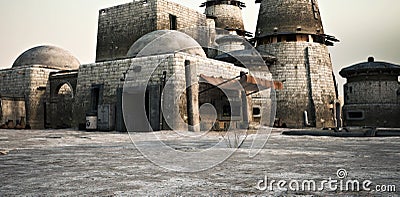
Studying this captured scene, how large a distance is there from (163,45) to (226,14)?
18.2 metres

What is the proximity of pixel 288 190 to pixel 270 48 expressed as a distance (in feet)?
82.7

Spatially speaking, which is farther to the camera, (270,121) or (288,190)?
(270,121)

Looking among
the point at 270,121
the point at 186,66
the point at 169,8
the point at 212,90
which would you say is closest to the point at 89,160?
the point at 186,66

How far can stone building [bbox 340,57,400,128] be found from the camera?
25031 mm

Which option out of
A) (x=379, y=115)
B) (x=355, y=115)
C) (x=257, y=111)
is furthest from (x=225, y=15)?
(x=379, y=115)

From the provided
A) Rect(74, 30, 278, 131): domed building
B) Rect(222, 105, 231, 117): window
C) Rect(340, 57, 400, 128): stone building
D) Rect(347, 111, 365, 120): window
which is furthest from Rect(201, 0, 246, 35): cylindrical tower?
Rect(222, 105, 231, 117): window

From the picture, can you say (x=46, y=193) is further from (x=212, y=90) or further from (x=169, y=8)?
(x=169, y=8)

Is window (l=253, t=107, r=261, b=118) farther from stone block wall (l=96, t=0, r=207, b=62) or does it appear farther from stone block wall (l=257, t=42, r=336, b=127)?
stone block wall (l=96, t=0, r=207, b=62)

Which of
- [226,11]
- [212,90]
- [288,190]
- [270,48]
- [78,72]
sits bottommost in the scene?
[288,190]

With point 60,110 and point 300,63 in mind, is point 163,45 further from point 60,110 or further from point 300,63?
point 300,63

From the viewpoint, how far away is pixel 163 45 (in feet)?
57.6

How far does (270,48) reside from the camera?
27531mm

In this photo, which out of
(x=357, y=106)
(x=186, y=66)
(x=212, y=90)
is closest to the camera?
(x=186, y=66)

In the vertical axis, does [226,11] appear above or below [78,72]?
above
